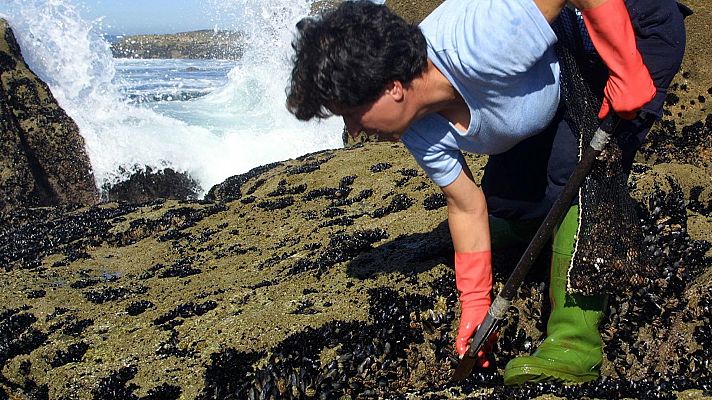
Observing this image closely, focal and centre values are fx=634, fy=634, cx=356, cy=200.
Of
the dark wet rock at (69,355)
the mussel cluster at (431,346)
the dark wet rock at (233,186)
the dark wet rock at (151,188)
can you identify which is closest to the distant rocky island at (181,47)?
the dark wet rock at (151,188)

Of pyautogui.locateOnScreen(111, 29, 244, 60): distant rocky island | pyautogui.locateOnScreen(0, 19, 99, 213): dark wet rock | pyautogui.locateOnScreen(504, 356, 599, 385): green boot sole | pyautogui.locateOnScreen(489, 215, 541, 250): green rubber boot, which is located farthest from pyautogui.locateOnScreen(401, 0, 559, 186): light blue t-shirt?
pyautogui.locateOnScreen(111, 29, 244, 60): distant rocky island

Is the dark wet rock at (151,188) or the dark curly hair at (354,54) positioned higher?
the dark curly hair at (354,54)

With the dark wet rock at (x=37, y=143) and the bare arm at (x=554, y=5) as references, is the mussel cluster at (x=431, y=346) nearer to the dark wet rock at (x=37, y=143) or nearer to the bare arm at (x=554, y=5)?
the bare arm at (x=554, y=5)

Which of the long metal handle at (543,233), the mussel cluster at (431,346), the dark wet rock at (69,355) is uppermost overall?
the dark wet rock at (69,355)

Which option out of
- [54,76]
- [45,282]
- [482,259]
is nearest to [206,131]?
[54,76]

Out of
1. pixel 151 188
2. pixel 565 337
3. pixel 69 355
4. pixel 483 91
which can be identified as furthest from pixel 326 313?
pixel 151 188

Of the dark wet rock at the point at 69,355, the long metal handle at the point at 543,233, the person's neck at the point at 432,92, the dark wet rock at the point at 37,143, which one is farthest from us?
the dark wet rock at the point at 37,143

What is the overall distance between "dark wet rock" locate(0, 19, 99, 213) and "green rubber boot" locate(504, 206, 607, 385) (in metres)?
10.4

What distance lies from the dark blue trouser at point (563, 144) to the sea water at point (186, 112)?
5.99m

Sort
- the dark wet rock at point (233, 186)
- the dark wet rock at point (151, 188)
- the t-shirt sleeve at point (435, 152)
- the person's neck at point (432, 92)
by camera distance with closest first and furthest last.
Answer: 1. the person's neck at point (432, 92)
2. the t-shirt sleeve at point (435, 152)
3. the dark wet rock at point (233, 186)
4. the dark wet rock at point (151, 188)

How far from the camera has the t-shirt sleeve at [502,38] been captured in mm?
2703

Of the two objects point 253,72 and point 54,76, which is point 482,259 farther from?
point 253,72

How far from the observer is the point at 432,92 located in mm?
2957

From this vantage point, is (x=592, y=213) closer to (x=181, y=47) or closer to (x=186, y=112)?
(x=186, y=112)
